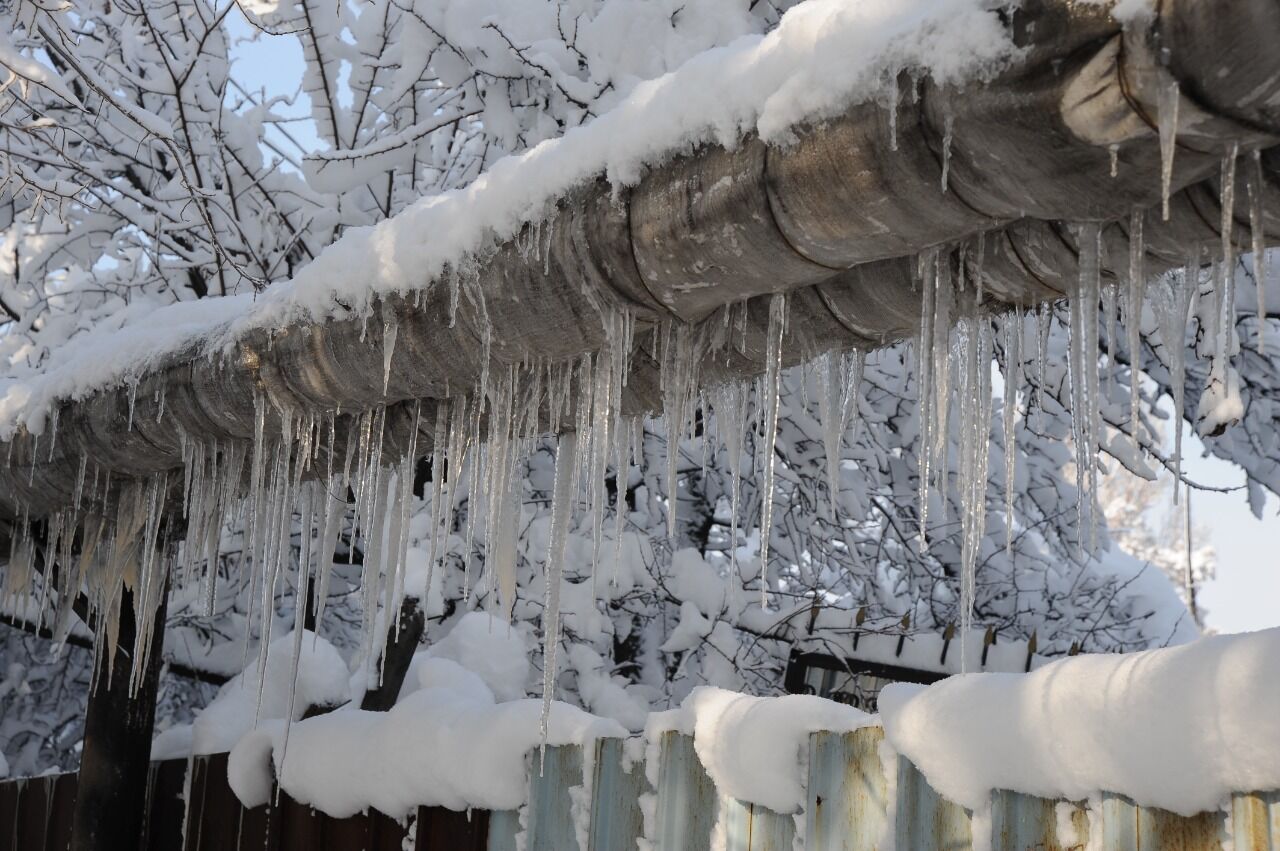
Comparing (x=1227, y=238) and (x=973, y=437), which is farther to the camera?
(x=973, y=437)

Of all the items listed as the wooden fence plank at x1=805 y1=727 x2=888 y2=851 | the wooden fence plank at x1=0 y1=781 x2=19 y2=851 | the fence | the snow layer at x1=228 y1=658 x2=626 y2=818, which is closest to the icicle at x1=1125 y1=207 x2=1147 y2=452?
the fence

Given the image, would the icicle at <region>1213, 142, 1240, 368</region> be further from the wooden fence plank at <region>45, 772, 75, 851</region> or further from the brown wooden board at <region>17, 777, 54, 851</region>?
the brown wooden board at <region>17, 777, 54, 851</region>

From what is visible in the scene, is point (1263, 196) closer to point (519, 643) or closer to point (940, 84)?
point (940, 84)

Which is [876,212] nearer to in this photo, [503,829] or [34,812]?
[503,829]

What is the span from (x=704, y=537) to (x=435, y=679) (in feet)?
12.2

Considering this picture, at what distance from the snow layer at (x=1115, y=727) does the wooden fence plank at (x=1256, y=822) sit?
21 mm

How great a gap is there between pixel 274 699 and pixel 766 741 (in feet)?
9.91

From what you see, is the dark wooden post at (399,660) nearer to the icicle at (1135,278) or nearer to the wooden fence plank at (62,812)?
the wooden fence plank at (62,812)

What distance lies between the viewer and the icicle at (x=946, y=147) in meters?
1.52

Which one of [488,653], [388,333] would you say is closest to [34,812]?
[488,653]

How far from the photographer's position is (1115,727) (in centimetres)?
198

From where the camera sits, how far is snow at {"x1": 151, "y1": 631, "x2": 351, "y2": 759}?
500 centimetres

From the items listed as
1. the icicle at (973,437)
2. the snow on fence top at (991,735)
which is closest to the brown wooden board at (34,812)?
the snow on fence top at (991,735)

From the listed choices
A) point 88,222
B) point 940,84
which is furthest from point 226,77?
point 940,84
